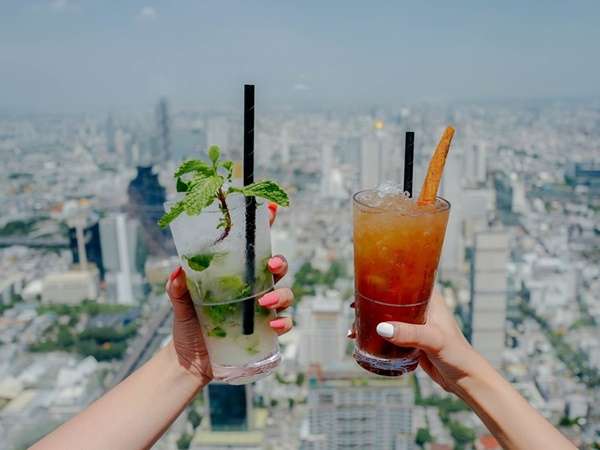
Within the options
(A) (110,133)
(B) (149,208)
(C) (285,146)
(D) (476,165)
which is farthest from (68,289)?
(D) (476,165)

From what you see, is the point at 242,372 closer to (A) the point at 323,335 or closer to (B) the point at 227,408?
(B) the point at 227,408

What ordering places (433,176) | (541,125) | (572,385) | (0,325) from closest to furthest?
(433,176)
(572,385)
(0,325)
(541,125)

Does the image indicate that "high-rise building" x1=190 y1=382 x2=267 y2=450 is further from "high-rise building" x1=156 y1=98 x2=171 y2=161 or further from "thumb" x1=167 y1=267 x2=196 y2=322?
"high-rise building" x1=156 y1=98 x2=171 y2=161

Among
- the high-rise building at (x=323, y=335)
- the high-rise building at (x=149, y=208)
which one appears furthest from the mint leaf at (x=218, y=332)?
the high-rise building at (x=149, y=208)

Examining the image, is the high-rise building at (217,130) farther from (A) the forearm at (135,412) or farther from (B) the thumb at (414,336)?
(B) the thumb at (414,336)

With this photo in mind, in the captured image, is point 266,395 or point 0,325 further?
point 0,325

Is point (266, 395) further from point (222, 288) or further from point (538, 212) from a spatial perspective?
point (538, 212)

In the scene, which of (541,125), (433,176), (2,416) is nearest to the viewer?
(433,176)

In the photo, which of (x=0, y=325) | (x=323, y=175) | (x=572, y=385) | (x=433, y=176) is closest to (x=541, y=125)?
(x=323, y=175)
